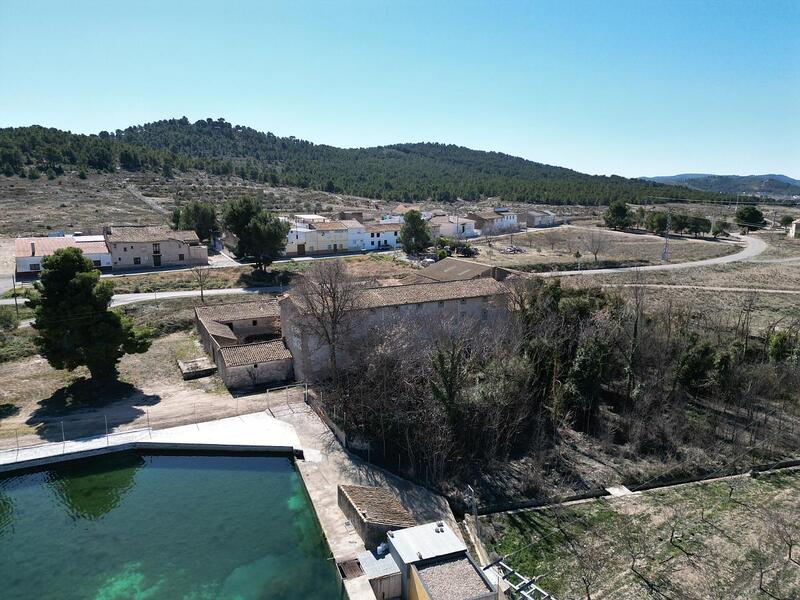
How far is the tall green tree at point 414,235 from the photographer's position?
62969 millimetres

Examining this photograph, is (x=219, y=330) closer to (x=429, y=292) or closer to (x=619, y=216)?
(x=429, y=292)

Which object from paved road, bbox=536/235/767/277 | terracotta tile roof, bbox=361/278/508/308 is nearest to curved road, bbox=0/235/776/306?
paved road, bbox=536/235/767/277

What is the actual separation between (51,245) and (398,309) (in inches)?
1572

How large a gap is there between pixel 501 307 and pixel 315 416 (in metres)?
12.5

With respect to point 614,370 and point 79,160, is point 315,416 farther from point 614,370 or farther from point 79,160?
point 79,160

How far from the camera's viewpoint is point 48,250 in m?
51.2

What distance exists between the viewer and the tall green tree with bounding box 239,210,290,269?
51781mm

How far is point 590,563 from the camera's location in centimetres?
1683

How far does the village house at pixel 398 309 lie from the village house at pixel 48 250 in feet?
99.4

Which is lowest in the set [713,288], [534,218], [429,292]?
[713,288]

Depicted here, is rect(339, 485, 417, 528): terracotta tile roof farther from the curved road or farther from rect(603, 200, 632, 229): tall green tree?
rect(603, 200, 632, 229): tall green tree

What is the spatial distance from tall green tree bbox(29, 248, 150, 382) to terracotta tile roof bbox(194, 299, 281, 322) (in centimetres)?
825

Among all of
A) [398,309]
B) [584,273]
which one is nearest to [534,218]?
[584,273]

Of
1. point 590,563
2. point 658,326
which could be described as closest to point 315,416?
point 590,563
